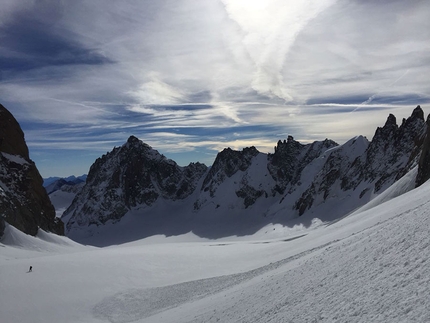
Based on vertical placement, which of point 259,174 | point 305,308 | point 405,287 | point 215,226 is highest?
point 259,174

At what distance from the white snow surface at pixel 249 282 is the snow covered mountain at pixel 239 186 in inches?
2133

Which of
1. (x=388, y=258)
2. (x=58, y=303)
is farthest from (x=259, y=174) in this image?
(x=388, y=258)

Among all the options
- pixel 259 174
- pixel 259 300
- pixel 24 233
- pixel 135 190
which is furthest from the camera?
pixel 135 190

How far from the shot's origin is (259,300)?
14758mm

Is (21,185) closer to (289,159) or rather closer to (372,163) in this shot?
(372,163)

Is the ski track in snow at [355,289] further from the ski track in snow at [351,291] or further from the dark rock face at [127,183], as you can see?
the dark rock face at [127,183]

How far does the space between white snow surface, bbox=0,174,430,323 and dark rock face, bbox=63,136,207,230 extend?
115m

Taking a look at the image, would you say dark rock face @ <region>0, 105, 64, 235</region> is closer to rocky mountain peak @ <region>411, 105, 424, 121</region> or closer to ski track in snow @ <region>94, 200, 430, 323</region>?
ski track in snow @ <region>94, 200, 430, 323</region>

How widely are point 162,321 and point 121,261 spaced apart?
23.0 meters

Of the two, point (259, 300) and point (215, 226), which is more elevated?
point (259, 300)

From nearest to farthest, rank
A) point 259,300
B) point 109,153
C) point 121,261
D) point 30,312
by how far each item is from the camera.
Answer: point 259,300 < point 30,312 < point 121,261 < point 109,153

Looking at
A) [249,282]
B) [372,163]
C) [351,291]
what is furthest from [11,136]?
[372,163]

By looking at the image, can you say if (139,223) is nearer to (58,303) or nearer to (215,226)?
(215,226)

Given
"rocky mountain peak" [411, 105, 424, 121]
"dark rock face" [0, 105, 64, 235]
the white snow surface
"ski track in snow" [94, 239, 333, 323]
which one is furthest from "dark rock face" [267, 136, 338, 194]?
"ski track in snow" [94, 239, 333, 323]
